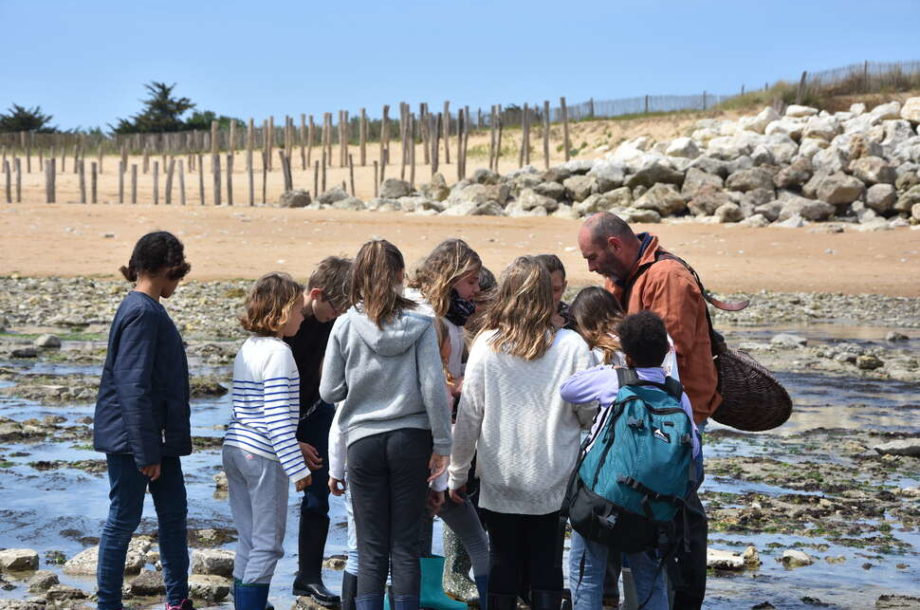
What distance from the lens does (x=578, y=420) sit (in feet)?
15.2

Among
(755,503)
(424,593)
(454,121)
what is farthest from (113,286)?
(454,121)

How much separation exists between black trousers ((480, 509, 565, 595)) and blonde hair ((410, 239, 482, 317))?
2.82 ft

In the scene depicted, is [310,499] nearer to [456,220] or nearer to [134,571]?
[134,571]

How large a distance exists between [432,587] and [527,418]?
0.96 m

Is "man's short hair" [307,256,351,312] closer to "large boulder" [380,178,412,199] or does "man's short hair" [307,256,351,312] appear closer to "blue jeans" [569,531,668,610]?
"blue jeans" [569,531,668,610]

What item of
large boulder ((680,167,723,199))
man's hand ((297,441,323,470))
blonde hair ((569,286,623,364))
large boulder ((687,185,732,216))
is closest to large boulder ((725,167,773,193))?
large boulder ((680,167,723,199))

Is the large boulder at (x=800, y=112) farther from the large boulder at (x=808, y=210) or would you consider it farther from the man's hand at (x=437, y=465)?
the man's hand at (x=437, y=465)

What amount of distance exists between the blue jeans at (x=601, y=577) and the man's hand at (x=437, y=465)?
548 millimetres

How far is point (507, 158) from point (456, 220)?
2554 cm

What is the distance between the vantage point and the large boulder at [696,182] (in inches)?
1423

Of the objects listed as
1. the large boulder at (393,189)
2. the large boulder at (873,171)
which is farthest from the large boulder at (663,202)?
the large boulder at (393,189)

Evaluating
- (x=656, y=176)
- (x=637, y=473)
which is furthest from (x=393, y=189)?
(x=637, y=473)

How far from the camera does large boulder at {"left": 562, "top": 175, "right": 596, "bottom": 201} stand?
1518 inches

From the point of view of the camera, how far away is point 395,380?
4523 mm
